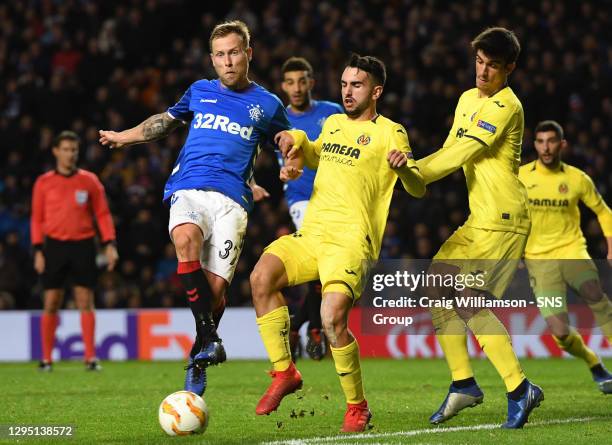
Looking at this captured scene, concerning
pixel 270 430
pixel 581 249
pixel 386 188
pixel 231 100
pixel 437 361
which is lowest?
pixel 437 361

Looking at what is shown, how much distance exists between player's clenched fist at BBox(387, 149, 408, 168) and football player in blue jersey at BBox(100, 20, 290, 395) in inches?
50.1

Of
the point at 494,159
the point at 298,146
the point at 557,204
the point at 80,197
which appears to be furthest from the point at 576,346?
the point at 80,197

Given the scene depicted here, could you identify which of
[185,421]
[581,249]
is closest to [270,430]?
[185,421]

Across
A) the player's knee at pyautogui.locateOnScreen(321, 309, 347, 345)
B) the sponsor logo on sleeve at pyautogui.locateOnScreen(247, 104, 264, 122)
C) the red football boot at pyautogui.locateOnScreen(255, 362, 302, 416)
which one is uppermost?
the sponsor logo on sleeve at pyautogui.locateOnScreen(247, 104, 264, 122)

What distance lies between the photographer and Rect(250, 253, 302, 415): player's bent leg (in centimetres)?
639

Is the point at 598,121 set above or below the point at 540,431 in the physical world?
above

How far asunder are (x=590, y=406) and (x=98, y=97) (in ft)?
39.6

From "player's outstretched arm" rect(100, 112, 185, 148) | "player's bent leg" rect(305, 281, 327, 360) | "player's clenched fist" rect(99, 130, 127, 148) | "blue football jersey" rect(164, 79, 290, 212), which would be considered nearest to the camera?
"blue football jersey" rect(164, 79, 290, 212)

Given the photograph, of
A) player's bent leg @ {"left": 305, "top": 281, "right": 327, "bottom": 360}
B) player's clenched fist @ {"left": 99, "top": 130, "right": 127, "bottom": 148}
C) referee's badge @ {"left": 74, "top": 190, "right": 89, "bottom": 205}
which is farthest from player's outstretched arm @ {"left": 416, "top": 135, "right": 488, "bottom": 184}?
referee's badge @ {"left": 74, "top": 190, "right": 89, "bottom": 205}

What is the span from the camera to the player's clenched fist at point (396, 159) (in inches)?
238

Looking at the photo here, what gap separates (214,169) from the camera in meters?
6.91

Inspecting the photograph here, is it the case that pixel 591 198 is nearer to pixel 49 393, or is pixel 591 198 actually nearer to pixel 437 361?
pixel 437 361

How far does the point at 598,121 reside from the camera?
639 inches

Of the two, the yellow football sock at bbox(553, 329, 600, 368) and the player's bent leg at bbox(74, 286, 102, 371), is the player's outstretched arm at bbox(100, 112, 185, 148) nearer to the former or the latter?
the yellow football sock at bbox(553, 329, 600, 368)
